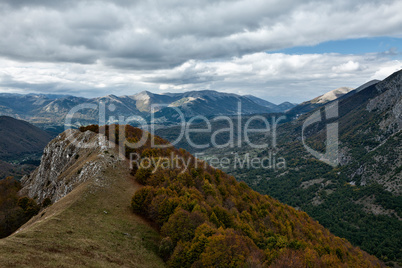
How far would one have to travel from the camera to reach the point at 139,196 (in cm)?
5572

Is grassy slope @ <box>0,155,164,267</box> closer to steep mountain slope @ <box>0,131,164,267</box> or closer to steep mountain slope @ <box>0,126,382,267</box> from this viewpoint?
steep mountain slope @ <box>0,131,164,267</box>

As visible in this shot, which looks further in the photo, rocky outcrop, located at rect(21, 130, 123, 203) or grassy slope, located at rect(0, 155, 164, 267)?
rocky outcrop, located at rect(21, 130, 123, 203)

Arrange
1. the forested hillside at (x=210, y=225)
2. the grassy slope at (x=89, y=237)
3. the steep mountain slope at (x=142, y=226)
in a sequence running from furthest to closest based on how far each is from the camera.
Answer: the forested hillside at (x=210, y=225), the steep mountain slope at (x=142, y=226), the grassy slope at (x=89, y=237)

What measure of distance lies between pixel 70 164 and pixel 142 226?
2073 inches

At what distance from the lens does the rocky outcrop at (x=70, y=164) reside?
68500mm

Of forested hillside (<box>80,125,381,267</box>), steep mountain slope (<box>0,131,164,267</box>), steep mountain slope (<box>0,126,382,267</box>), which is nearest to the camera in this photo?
steep mountain slope (<box>0,131,164,267</box>)

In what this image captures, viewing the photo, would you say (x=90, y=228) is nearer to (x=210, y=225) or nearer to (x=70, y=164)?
(x=210, y=225)

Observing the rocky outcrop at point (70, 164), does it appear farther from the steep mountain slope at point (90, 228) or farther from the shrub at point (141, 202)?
the shrub at point (141, 202)

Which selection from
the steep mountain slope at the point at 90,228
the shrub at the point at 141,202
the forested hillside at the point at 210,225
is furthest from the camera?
the shrub at the point at 141,202

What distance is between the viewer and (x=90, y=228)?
42.5 metres

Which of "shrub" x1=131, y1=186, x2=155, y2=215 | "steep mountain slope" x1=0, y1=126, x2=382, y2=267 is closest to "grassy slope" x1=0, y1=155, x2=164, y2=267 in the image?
"steep mountain slope" x1=0, y1=126, x2=382, y2=267

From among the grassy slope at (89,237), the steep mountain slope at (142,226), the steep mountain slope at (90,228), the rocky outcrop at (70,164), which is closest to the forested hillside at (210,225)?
the steep mountain slope at (142,226)

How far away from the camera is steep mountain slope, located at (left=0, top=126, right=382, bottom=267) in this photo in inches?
1337

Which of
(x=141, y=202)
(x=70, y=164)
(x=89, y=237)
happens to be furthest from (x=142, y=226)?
(x=70, y=164)
